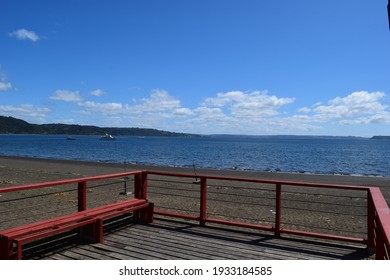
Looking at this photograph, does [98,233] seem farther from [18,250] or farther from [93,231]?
[18,250]

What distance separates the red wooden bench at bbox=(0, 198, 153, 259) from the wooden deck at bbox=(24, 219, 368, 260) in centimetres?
28

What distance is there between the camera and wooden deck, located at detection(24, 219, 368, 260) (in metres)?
5.65

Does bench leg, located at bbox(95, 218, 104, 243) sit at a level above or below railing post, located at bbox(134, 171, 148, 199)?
below

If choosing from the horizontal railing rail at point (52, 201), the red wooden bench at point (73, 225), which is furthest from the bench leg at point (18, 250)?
the horizontal railing rail at point (52, 201)

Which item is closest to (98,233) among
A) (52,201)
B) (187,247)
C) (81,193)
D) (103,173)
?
(81,193)

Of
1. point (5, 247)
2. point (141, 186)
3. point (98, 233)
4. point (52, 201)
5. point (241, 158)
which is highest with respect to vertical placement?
point (141, 186)

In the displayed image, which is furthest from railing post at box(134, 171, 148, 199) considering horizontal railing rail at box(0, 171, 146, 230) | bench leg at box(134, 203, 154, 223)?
bench leg at box(134, 203, 154, 223)

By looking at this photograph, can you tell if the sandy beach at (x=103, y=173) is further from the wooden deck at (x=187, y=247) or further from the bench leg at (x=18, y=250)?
the bench leg at (x=18, y=250)

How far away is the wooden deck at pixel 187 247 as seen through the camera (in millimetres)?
5652

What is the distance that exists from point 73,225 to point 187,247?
1.82 meters

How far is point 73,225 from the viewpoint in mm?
5883

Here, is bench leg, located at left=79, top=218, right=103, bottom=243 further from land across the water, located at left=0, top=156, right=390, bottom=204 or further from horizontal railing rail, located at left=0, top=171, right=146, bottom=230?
land across the water, located at left=0, top=156, right=390, bottom=204
